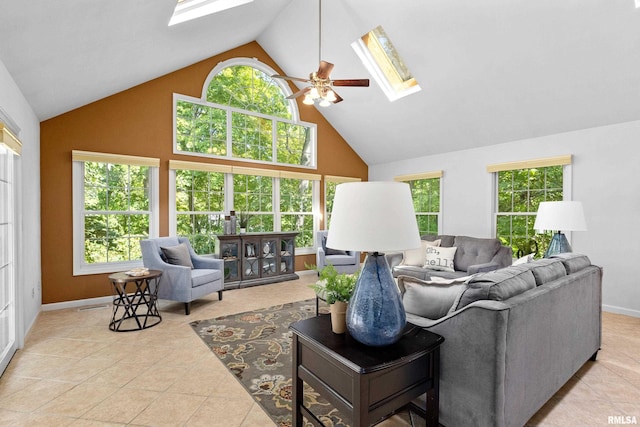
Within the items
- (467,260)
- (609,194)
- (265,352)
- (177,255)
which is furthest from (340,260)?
(609,194)

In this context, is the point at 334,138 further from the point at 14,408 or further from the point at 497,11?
the point at 14,408

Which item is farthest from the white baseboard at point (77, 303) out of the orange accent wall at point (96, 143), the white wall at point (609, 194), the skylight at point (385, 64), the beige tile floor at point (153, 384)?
the white wall at point (609, 194)

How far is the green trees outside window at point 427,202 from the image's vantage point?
607 cm

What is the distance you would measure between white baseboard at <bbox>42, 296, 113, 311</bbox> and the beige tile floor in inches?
23.7

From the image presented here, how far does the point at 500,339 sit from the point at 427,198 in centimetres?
503

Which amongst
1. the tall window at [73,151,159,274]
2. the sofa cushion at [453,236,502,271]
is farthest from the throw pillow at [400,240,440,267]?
the tall window at [73,151,159,274]

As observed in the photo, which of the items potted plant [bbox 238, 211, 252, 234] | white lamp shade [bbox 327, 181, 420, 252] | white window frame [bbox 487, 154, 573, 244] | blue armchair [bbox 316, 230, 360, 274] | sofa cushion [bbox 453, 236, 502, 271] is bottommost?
blue armchair [bbox 316, 230, 360, 274]

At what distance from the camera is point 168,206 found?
476cm

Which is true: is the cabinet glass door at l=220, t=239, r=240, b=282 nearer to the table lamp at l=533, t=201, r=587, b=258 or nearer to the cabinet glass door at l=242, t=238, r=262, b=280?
the cabinet glass door at l=242, t=238, r=262, b=280

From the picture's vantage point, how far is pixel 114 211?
14.5 feet

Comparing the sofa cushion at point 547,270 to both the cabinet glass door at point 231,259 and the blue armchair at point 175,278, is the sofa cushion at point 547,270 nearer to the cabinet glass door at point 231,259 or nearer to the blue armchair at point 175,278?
the blue armchair at point 175,278

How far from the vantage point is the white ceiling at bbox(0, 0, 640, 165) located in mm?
2650

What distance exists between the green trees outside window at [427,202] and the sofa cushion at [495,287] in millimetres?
4365

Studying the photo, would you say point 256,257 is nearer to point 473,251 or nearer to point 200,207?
point 200,207
